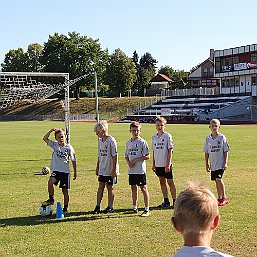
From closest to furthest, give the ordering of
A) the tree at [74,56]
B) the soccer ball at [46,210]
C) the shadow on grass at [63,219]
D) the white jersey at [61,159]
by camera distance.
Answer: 1. the shadow on grass at [63,219]
2. the soccer ball at [46,210]
3. the white jersey at [61,159]
4. the tree at [74,56]

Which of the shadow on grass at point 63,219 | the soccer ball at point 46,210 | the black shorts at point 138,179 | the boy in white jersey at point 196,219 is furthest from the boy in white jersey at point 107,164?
the boy in white jersey at point 196,219

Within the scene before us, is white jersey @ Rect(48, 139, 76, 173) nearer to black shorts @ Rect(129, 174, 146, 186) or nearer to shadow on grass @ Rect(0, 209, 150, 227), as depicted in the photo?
shadow on grass @ Rect(0, 209, 150, 227)

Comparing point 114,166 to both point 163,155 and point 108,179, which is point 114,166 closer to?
point 108,179

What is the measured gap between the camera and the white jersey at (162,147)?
34.2ft

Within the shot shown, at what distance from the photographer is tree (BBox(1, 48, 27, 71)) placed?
116438 mm

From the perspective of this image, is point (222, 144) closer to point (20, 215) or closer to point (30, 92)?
point (20, 215)

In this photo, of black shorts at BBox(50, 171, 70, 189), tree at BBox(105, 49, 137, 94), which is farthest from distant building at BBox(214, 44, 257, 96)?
black shorts at BBox(50, 171, 70, 189)

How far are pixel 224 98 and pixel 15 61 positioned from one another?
6254 cm

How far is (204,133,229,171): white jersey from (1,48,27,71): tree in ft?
355

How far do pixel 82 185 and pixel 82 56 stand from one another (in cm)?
9043

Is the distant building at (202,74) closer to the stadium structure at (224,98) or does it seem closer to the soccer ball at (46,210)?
the stadium structure at (224,98)

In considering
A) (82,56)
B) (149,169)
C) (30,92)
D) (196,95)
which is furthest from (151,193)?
(82,56)

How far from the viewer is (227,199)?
1107cm

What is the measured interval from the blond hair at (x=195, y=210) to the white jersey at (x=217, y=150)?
768 centimetres
